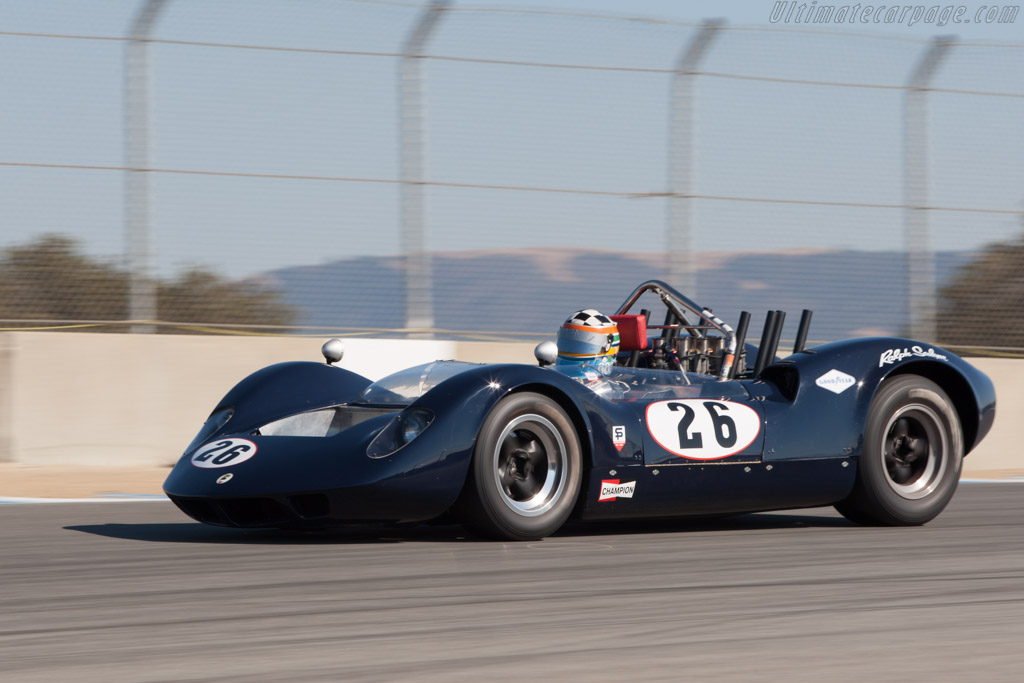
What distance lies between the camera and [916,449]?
6.65 metres

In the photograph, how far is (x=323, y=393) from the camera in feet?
20.9

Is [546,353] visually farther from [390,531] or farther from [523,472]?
[390,531]

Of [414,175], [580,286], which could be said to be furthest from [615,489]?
[414,175]

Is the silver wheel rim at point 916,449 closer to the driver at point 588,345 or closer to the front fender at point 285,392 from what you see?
the driver at point 588,345

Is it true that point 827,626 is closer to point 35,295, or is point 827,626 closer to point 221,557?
point 221,557

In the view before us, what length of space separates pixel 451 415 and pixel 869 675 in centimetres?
243

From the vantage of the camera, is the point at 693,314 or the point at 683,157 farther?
the point at 683,157

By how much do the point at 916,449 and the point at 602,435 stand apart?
180 cm

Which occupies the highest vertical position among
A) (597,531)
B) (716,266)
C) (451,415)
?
(716,266)

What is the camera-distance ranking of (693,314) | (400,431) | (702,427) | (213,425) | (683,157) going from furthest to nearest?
(683,157) → (693,314) → (213,425) → (702,427) → (400,431)

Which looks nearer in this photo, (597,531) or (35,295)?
(597,531)

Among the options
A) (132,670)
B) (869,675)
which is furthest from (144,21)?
(869,675)

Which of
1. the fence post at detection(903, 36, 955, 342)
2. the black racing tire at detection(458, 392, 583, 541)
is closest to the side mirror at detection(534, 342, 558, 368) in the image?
the black racing tire at detection(458, 392, 583, 541)

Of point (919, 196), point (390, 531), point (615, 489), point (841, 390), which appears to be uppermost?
point (919, 196)
